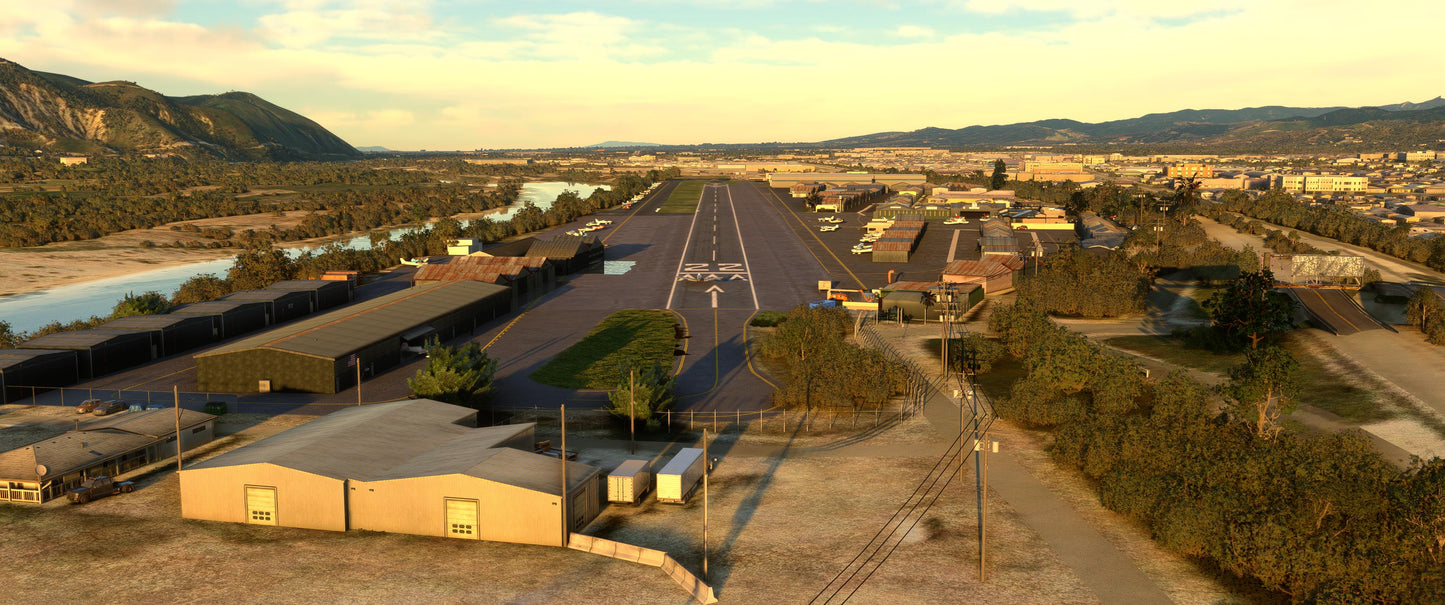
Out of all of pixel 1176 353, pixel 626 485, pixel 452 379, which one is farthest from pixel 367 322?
pixel 1176 353

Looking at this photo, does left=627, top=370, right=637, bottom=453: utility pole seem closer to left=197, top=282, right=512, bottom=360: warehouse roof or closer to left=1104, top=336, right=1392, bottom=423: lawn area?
left=197, top=282, right=512, bottom=360: warehouse roof

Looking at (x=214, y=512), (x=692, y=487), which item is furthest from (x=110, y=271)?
(x=692, y=487)

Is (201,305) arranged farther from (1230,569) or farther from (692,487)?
(1230,569)

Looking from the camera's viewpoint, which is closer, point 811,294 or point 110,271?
point 811,294

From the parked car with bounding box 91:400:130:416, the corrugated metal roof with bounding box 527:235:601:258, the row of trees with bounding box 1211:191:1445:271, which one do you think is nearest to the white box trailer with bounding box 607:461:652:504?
the parked car with bounding box 91:400:130:416

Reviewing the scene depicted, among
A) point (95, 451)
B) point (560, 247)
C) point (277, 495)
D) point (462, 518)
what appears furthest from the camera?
point (560, 247)

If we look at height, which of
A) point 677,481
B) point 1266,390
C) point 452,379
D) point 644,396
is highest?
point 1266,390

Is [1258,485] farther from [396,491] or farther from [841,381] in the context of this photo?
[396,491]
